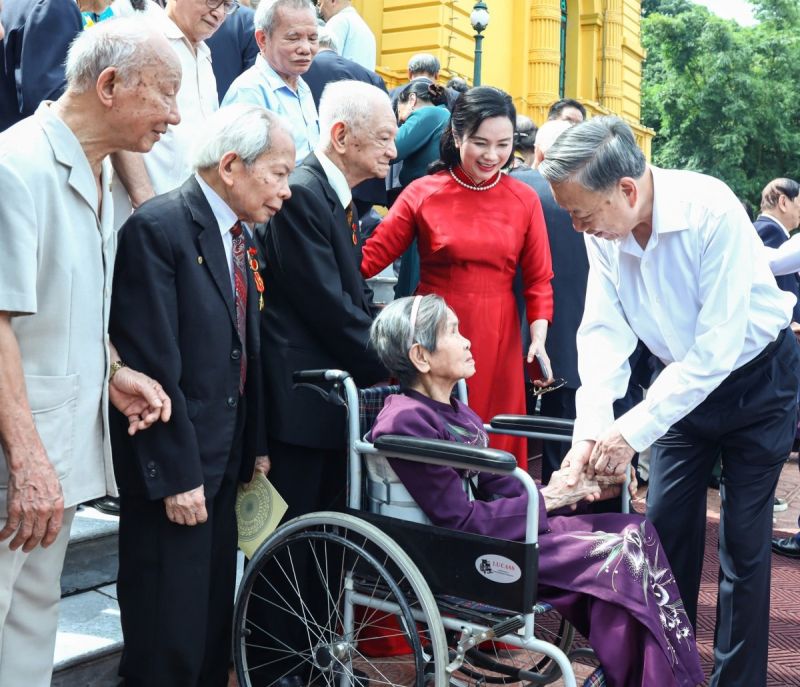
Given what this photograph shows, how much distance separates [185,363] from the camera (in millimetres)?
2670

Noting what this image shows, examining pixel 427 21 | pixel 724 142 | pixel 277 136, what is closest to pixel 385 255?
pixel 277 136

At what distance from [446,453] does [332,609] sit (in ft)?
3.11

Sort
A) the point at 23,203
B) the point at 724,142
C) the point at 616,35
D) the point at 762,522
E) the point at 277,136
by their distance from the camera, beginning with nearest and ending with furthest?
the point at 23,203 → the point at 277,136 → the point at 762,522 → the point at 616,35 → the point at 724,142

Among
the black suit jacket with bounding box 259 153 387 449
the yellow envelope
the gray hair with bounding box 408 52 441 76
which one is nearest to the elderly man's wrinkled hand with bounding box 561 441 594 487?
the black suit jacket with bounding box 259 153 387 449

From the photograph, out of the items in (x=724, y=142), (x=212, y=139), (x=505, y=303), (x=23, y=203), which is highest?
(x=724, y=142)

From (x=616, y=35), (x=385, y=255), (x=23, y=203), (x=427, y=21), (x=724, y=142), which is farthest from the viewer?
Answer: (x=724, y=142)

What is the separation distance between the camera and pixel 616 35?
21469 mm

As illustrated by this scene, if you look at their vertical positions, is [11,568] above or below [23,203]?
below

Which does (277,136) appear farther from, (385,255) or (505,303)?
(505,303)

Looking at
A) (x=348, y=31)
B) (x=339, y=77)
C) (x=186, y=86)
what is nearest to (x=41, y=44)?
(x=186, y=86)

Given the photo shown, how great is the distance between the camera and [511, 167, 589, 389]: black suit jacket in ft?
15.0

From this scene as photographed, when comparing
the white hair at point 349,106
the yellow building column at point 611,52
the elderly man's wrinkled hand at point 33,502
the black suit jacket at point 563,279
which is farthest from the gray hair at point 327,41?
the yellow building column at point 611,52

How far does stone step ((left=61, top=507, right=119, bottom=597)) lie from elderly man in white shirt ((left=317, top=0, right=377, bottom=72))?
3.40m

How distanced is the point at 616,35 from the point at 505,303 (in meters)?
19.2
